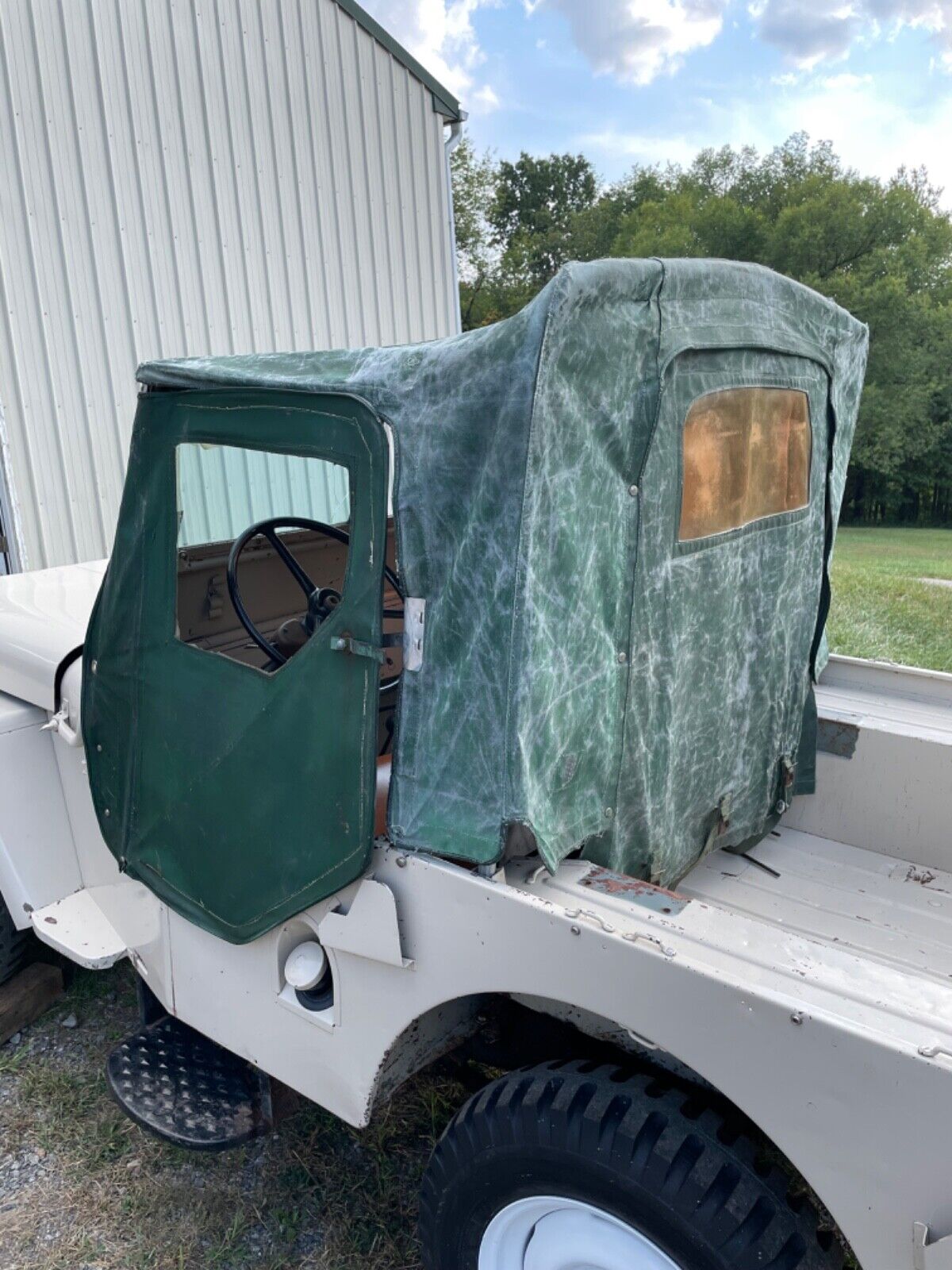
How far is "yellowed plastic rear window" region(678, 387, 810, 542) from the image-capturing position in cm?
196

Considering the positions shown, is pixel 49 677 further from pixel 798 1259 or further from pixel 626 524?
pixel 798 1259

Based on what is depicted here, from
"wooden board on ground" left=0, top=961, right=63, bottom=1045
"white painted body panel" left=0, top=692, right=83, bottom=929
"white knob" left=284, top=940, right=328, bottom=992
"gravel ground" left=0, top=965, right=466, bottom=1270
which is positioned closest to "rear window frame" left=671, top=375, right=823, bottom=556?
"white knob" left=284, top=940, right=328, bottom=992

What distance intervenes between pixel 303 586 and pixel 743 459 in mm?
1161

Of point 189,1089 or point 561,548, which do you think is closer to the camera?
point 561,548

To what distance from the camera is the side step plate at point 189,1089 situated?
225 centimetres

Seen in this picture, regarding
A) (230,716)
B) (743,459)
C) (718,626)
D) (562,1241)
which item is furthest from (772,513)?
(562,1241)

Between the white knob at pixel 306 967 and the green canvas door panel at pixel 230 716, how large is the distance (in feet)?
0.34

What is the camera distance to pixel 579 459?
5.57 feet

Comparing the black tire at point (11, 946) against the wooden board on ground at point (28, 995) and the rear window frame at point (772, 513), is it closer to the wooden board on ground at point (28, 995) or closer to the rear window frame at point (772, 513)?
the wooden board on ground at point (28, 995)

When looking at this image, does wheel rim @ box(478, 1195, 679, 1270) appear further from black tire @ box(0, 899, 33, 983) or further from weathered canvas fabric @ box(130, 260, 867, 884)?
black tire @ box(0, 899, 33, 983)

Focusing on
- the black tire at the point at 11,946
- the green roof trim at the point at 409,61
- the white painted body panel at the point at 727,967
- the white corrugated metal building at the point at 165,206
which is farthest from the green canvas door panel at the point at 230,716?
the green roof trim at the point at 409,61

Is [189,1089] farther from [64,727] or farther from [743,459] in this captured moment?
[743,459]

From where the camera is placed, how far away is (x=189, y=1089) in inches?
93.7

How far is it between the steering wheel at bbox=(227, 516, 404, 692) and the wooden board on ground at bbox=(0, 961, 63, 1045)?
5.73 ft
